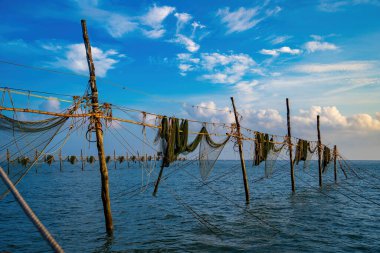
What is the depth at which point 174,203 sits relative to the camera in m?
23.8

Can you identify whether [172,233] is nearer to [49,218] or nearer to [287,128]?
[49,218]

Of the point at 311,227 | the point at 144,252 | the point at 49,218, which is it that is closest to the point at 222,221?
the point at 311,227

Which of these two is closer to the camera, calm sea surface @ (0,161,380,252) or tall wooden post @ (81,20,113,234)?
tall wooden post @ (81,20,113,234)

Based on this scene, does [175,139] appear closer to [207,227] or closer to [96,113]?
[96,113]

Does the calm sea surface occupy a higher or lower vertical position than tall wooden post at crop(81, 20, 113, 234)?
lower

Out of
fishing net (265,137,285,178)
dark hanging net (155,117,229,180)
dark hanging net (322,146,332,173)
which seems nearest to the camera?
dark hanging net (155,117,229,180)

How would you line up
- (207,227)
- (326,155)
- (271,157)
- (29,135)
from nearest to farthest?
(29,135) < (207,227) < (271,157) < (326,155)

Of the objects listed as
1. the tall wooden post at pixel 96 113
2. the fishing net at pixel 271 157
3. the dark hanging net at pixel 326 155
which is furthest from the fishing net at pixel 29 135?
the dark hanging net at pixel 326 155

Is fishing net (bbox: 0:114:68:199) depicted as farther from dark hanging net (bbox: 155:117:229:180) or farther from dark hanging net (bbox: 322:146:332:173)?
dark hanging net (bbox: 322:146:332:173)

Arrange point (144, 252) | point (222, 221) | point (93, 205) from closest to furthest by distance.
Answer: point (144, 252) < point (222, 221) < point (93, 205)

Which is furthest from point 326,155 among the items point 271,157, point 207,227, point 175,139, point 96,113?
point 96,113

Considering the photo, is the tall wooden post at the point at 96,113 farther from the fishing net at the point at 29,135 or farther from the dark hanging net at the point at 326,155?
the dark hanging net at the point at 326,155

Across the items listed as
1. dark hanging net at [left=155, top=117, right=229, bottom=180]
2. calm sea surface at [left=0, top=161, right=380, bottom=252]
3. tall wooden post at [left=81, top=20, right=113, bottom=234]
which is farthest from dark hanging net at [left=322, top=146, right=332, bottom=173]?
tall wooden post at [left=81, top=20, right=113, bottom=234]

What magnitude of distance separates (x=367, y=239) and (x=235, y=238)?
20.0ft
